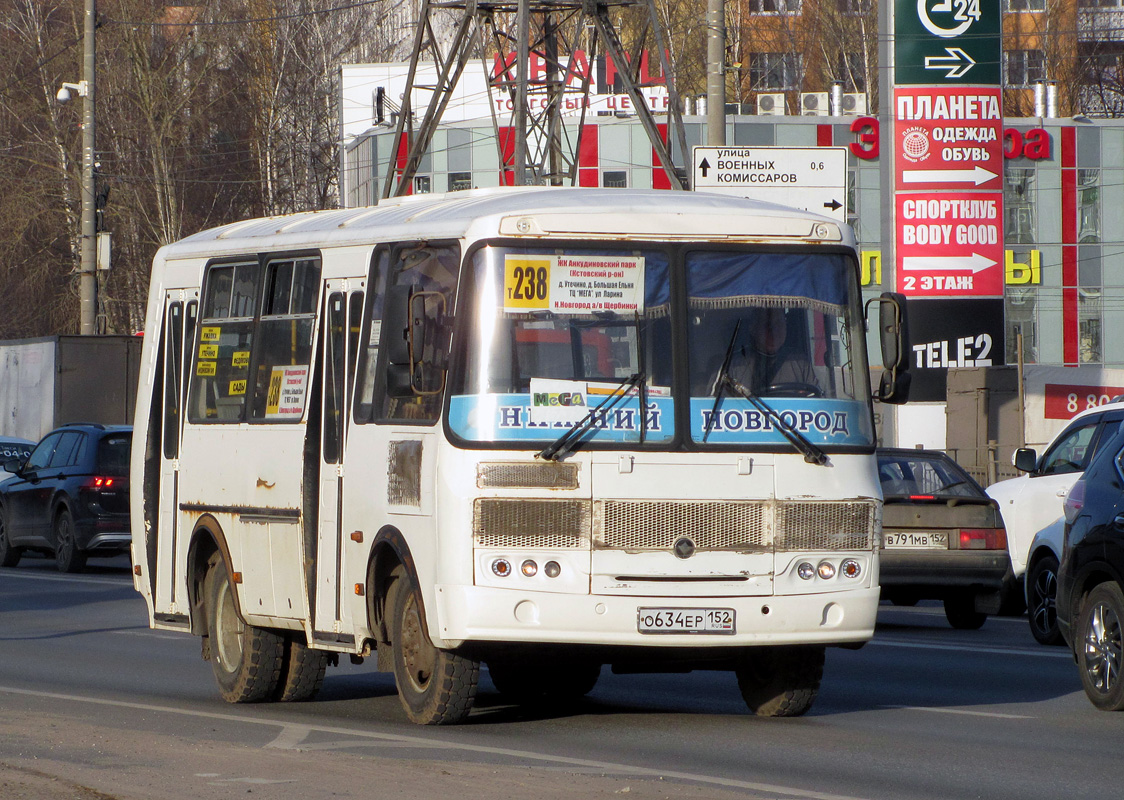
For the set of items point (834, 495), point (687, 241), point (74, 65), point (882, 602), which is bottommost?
point (882, 602)

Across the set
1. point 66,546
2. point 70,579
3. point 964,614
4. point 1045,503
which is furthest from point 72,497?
point 1045,503

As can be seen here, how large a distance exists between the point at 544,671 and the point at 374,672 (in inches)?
82.5

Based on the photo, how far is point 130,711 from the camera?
1106 cm

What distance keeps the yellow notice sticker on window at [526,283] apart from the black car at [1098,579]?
135 inches

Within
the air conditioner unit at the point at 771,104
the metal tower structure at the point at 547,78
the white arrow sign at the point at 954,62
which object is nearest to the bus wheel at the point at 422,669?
the metal tower structure at the point at 547,78

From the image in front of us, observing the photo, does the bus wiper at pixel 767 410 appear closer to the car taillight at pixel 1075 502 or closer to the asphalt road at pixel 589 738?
the asphalt road at pixel 589 738

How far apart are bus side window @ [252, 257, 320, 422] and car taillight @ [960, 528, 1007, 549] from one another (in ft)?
24.1

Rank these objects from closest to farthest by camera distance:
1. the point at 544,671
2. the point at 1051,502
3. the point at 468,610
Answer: the point at 468,610 → the point at 544,671 → the point at 1051,502

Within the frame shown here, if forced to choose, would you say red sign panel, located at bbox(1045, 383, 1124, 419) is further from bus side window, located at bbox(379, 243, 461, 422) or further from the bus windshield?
bus side window, located at bbox(379, 243, 461, 422)

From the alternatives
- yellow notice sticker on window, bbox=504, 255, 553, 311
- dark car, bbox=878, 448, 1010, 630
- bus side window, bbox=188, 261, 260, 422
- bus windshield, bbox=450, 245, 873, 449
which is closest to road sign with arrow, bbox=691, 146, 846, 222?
dark car, bbox=878, 448, 1010, 630

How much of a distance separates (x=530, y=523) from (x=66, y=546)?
1631cm

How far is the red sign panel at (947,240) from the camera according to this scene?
34.8 metres

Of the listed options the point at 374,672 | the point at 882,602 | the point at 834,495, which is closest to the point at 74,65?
the point at 882,602

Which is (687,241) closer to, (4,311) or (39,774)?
(39,774)
